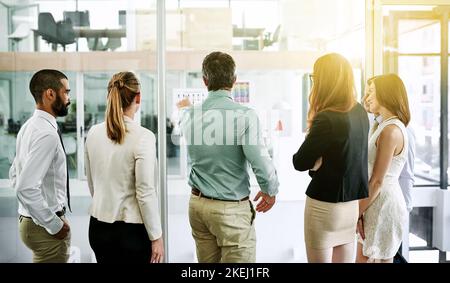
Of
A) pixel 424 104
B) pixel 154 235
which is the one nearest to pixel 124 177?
pixel 154 235

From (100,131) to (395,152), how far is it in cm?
124

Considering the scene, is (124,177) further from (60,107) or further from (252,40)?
(252,40)

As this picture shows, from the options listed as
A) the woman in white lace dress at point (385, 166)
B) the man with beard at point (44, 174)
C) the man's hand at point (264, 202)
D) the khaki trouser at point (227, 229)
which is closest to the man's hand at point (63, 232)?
the man with beard at point (44, 174)

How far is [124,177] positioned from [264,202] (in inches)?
23.8

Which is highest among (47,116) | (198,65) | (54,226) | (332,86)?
(198,65)

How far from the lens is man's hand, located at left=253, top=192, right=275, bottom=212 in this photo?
2.07 metres

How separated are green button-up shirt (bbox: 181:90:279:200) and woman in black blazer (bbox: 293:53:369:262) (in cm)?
16

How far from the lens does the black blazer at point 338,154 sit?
6.30 feet

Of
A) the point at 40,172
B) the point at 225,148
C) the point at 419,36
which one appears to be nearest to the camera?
the point at 40,172

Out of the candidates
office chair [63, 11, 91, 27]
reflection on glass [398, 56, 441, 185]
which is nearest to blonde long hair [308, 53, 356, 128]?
reflection on glass [398, 56, 441, 185]

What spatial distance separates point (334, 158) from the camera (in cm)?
192

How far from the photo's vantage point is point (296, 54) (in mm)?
2055

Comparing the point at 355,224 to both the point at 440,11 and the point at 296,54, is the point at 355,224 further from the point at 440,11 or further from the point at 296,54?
the point at 440,11

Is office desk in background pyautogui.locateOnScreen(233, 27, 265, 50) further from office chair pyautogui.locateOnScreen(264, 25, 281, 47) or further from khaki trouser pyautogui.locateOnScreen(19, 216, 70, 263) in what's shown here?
khaki trouser pyautogui.locateOnScreen(19, 216, 70, 263)
